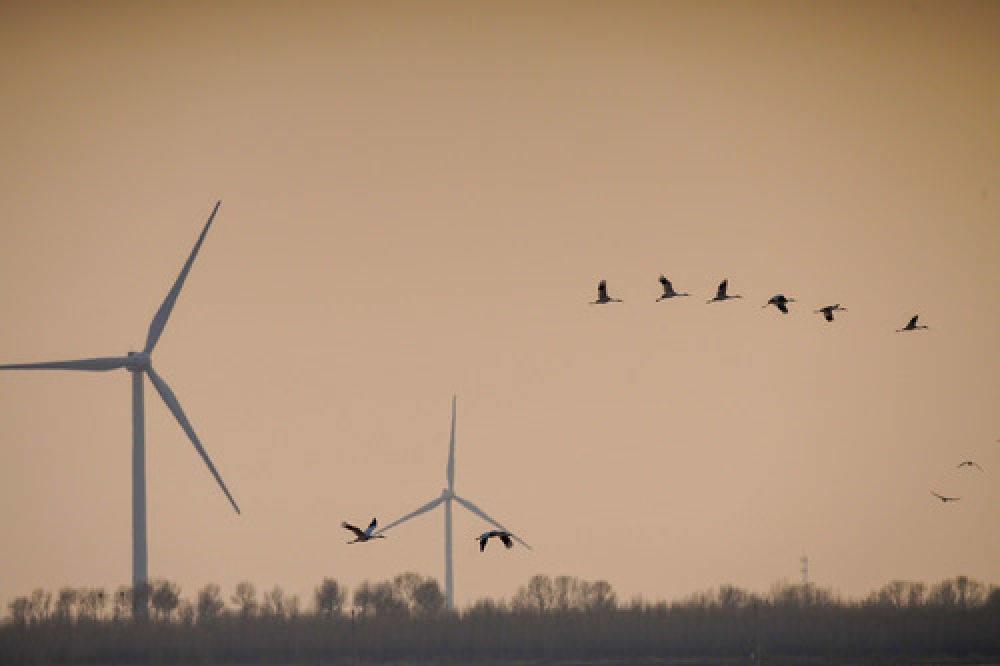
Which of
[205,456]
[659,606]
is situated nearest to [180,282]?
[205,456]

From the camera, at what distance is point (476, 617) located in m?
179

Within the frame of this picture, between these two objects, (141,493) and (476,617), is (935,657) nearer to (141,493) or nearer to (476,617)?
(476,617)

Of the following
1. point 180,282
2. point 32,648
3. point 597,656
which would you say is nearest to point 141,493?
point 180,282

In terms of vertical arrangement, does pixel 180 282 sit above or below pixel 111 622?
above

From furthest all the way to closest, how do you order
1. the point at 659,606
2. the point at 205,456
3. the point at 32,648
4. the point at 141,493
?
the point at 659,606, the point at 32,648, the point at 141,493, the point at 205,456

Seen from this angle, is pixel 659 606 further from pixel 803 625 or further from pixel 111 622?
pixel 111 622

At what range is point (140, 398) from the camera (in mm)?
136875

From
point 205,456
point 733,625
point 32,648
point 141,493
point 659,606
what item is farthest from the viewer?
point 659,606

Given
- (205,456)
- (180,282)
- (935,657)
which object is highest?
(180,282)

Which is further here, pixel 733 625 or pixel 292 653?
pixel 733 625

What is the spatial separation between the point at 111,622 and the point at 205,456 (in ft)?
168

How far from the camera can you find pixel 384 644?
546ft

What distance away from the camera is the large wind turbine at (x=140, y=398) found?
12569 cm

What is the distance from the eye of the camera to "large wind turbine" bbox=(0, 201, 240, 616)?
412 ft
